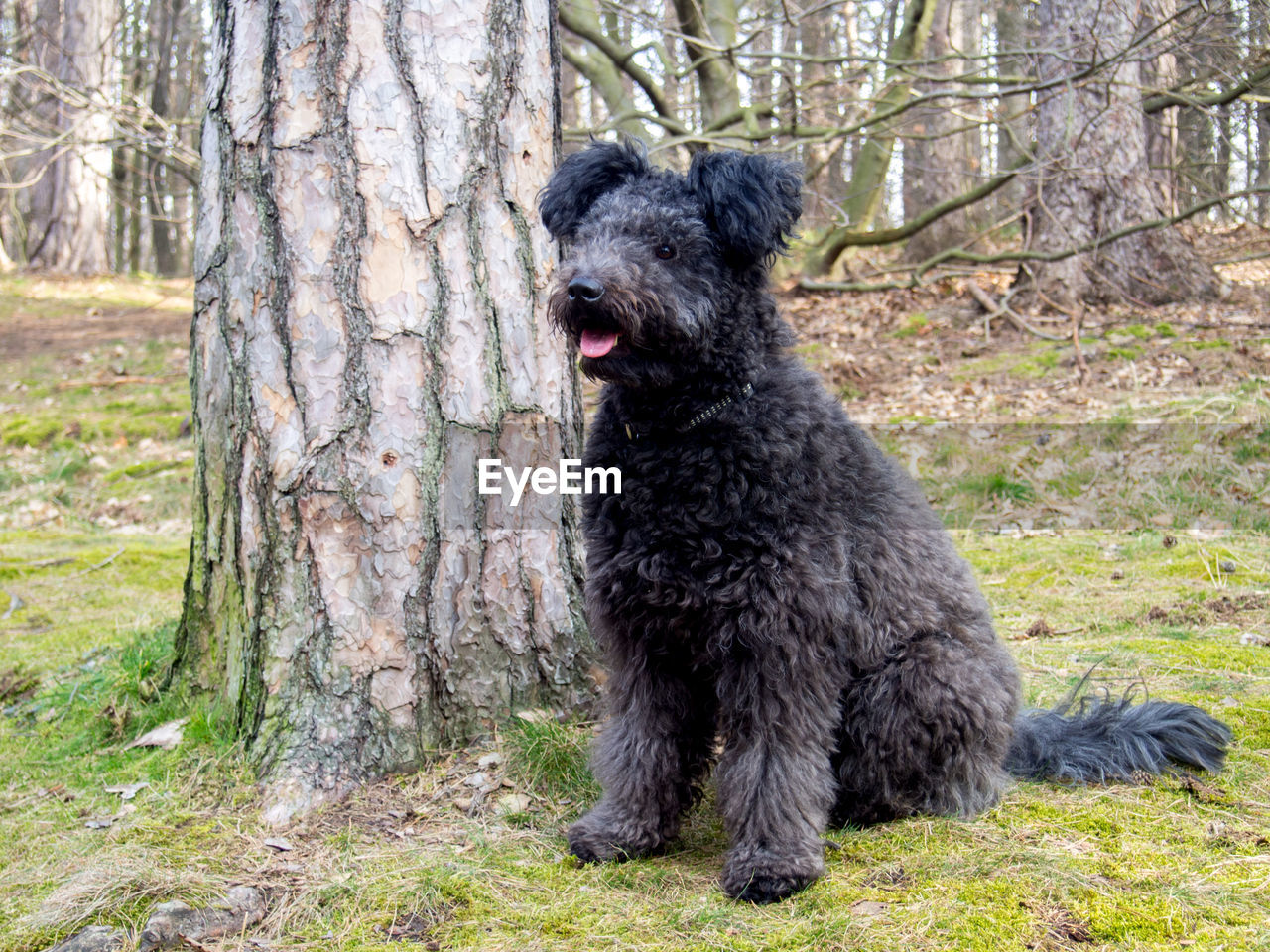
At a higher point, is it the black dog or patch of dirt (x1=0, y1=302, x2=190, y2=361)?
patch of dirt (x1=0, y1=302, x2=190, y2=361)

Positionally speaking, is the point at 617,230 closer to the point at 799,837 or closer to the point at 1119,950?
the point at 799,837

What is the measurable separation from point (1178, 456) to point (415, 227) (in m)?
6.13

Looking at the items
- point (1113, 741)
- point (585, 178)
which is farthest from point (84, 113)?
point (1113, 741)

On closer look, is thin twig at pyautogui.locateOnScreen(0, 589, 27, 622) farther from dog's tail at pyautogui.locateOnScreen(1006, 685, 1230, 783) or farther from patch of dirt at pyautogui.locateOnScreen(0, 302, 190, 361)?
patch of dirt at pyautogui.locateOnScreen(0, 302, 190, 361)

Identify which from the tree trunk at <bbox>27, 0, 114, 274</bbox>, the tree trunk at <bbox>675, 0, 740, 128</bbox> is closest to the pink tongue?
the tree trunk at <bbox>675, 0, 740, 128</bbox>

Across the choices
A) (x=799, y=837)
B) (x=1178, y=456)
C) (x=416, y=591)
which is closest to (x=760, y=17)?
(x=1178, y=456)

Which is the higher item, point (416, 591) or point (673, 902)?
point (416, 591)

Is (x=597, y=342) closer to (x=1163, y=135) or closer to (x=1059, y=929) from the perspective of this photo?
(x=1059, y=929)

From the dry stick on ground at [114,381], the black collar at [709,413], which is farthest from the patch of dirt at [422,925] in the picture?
the dry stick on ground at [114,381]

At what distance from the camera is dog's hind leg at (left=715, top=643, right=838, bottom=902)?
294 cm

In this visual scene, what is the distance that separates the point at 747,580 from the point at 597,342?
2.86 feet

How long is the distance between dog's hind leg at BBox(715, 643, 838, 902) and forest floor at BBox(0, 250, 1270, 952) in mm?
143

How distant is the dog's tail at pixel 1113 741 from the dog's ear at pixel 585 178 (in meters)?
2.45

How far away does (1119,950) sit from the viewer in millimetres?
2439
